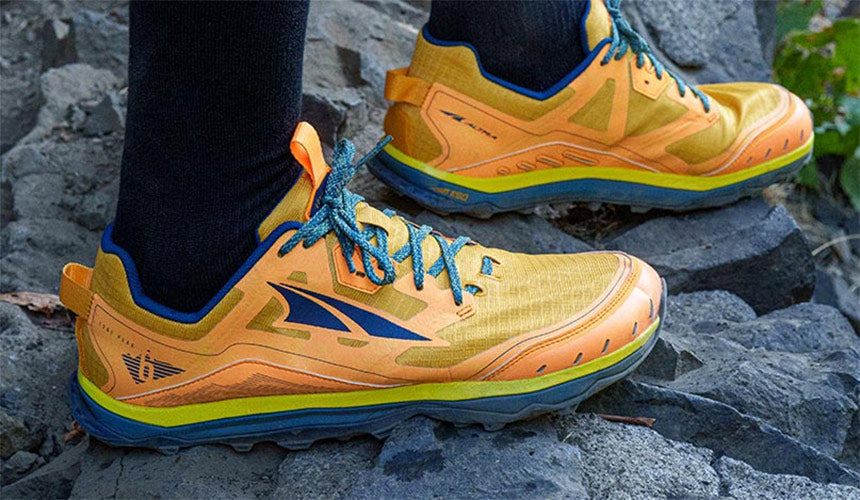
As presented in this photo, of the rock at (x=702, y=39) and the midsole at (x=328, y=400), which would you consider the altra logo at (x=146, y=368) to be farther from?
the rock at (x=702, y=39)

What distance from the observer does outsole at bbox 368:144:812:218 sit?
187 cm

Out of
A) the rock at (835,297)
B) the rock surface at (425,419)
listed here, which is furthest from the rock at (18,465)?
the rock at (835,297)

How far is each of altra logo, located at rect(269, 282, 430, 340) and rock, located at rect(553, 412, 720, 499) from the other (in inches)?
11.6

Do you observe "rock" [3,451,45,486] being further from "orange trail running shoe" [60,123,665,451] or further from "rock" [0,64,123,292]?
"rock" [0,64,123,292]

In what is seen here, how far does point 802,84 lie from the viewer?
141 inches

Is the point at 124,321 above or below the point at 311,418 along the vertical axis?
above

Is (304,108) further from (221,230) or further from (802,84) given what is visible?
(802,84)

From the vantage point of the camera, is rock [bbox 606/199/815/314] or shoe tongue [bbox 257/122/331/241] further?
rock [bbox 606/199/815/314]

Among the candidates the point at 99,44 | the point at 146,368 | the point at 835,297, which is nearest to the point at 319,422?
the point at 146,368

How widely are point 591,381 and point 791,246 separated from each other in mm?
929

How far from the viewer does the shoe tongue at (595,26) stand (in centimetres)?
180

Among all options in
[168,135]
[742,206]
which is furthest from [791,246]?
[168,135]

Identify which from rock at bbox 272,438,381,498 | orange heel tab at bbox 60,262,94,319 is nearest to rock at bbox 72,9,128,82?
orange heel tab at bbox 60,262,94,319

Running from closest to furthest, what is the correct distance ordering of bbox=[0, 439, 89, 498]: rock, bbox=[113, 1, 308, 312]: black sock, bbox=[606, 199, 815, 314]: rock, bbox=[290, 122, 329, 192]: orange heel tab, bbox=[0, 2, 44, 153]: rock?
bbox=[113, 1, 308, 312]: black sock → bbox=[290, 122, 329, 192]: orange heel tab → bbox=[0, 439, 89, 498]: rock → bbox=[606, 199, 815, 314]: rock → bbox=[0, 2, 44, 153]: rock
